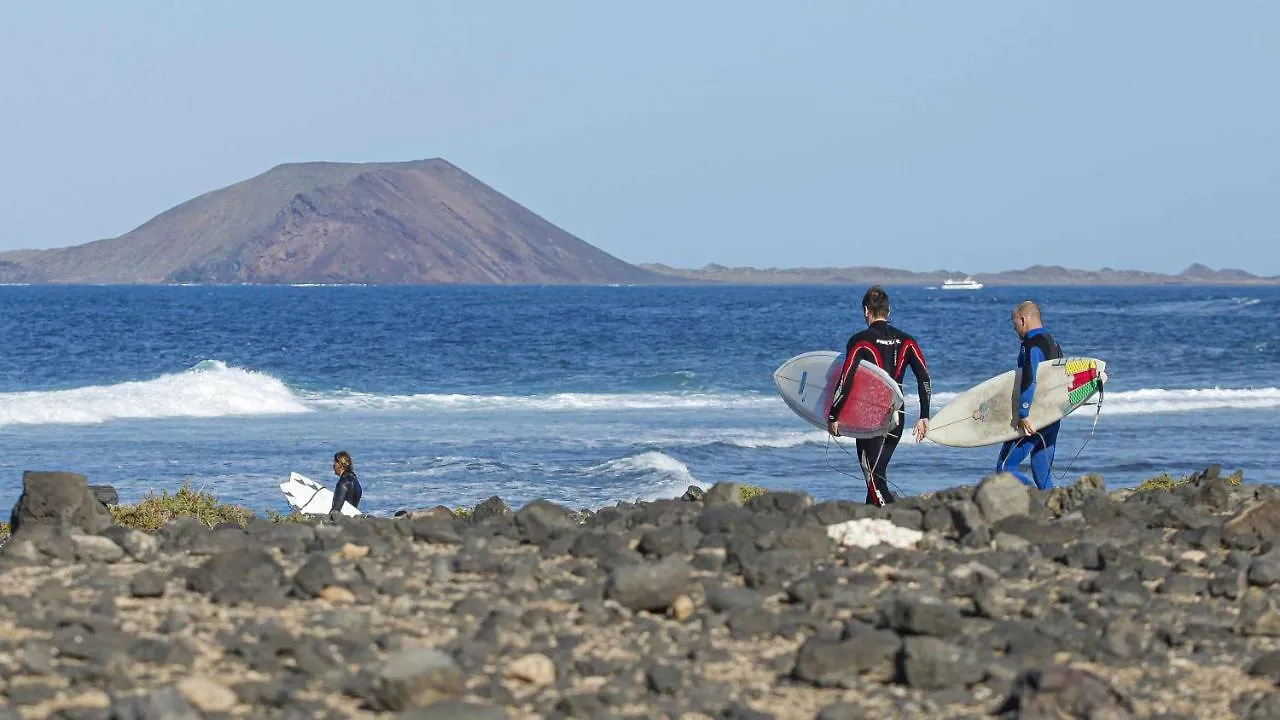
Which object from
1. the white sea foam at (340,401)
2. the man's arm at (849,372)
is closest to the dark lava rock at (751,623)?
the man's arm at (849,372)

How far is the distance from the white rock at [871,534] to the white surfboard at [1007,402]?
2896 millimetres

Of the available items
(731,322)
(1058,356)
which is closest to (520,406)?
(1058,356)

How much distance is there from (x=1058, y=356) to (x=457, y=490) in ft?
29.3

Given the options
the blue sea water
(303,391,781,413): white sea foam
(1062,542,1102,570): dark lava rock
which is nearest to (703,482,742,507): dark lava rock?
(1062,542,1102,570): dark lava rock

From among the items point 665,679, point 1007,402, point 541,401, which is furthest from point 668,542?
point 541,401

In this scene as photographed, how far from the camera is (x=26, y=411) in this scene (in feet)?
93.7

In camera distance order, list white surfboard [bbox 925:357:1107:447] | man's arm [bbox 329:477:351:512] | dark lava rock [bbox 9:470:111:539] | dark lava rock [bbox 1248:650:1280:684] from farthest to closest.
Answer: man's arm [bbox 329:477:351:512]
white surfboard [bbox 925:357:1107:447]
dark lava rock [bbox 9:470:111:539]
dark lava rock [bbox 1248:650:1280:684]

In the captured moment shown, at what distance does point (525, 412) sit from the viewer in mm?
29828

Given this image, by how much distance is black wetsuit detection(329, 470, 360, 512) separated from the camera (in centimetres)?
1277

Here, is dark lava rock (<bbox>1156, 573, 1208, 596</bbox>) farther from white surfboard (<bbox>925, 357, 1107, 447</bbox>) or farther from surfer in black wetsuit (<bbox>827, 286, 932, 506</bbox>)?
white surfboard (<bbox>925, 357, 1107, 447</bbox>)

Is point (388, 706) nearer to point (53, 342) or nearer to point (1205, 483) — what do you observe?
point (1205, 483)

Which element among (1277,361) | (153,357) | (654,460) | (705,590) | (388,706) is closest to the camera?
(388,706)

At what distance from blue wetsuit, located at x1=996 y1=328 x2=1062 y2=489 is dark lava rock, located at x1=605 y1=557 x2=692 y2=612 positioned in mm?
4342

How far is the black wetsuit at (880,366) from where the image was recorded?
967 centimetres
